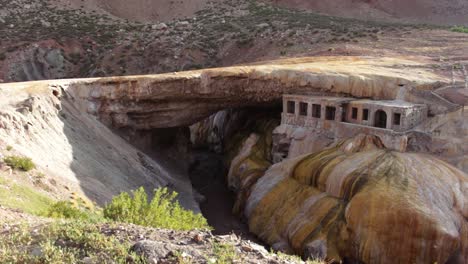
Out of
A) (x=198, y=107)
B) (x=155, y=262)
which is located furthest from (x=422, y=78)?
(x=155, y=262)

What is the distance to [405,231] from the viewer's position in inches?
677

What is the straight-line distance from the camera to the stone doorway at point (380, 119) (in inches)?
851

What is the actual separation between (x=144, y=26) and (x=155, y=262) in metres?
48.4

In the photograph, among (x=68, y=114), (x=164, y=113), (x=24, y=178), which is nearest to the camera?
(x=24, y=178)

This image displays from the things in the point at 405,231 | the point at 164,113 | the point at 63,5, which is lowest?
the point at 405,231

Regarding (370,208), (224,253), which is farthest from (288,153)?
(224,253)

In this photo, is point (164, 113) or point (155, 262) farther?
point (164, 113)

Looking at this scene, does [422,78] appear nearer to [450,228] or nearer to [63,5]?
[450,228]

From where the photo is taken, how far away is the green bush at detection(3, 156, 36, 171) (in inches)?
630

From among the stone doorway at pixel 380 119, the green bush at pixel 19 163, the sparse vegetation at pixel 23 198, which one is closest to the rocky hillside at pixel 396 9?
the stone doorway at pixel 380 119

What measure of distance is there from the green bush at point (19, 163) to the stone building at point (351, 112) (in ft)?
45.3

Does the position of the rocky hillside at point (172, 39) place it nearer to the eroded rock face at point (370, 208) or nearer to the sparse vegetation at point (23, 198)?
the eroded rock face at point (370, 208)

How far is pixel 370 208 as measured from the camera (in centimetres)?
1786

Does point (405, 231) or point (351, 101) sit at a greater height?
A: point (351, 101)
